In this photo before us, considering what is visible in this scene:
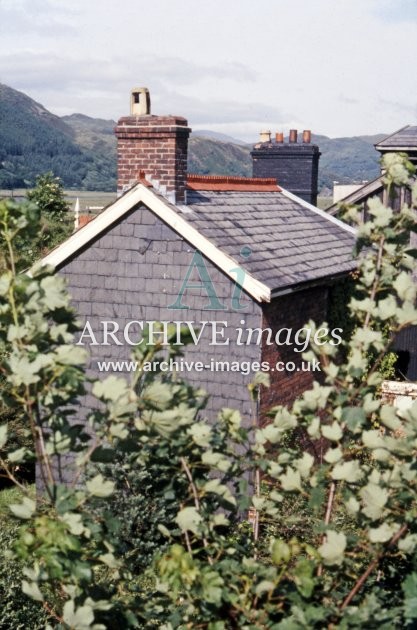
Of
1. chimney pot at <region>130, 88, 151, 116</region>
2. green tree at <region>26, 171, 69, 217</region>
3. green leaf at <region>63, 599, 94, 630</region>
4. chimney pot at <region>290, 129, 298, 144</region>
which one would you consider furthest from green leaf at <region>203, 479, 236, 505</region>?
green tree at <region>26, 171, 69, 217</region>

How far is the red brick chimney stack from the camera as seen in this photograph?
37.5 ft

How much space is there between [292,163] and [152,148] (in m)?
7.89

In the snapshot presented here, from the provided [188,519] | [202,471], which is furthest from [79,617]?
[202,471]

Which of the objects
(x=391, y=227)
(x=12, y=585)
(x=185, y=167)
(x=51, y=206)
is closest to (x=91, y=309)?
(x=185, y=167)

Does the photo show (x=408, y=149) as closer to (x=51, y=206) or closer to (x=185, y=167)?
(x=185, y=167)

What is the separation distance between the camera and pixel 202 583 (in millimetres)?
3408

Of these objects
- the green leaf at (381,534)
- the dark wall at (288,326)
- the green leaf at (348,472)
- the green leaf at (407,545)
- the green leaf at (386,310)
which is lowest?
the dark wall at (288,326)

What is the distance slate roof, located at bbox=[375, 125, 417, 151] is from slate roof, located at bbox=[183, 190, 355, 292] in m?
2.69

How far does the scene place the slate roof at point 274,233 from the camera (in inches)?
439

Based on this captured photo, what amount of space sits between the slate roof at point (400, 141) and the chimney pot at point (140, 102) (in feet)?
24.1

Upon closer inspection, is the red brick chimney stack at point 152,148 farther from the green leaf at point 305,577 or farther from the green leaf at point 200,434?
the green leaf at point 305,577

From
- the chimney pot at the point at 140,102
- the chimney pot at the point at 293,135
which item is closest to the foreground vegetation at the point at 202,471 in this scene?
the chimney pot at the point at 140,102

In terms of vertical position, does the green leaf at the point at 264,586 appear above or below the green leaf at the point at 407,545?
below

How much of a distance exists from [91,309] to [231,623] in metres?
8.62
